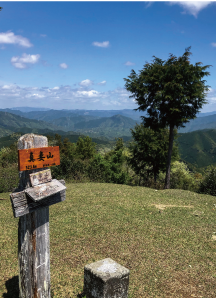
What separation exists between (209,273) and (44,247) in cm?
604

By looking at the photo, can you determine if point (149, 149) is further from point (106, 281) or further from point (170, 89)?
point (106, 281)

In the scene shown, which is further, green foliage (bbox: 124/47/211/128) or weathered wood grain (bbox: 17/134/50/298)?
green foliage (bbox: 124/47/211/128)

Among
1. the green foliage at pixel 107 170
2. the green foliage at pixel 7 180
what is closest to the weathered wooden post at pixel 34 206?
the green foliage at pixel 7 180

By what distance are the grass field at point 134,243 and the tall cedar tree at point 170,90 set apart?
8.55 m

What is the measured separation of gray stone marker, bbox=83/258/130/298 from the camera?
15.9 feet

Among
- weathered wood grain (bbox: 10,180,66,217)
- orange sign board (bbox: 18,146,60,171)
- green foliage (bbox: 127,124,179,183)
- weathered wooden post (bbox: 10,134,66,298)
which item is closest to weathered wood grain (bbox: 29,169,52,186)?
weathered wooden post (bbox: 10,134,66,298)

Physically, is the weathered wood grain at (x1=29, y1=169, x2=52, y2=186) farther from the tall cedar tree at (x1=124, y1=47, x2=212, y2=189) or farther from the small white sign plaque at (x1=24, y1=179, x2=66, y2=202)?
the tall cedar tree at (x1=124, y1=47, x2=212, y2=189)

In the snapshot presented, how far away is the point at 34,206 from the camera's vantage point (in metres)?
4.11

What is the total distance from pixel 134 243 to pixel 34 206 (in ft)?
21.3

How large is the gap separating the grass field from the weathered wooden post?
6.46 ft

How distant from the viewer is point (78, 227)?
425 inches

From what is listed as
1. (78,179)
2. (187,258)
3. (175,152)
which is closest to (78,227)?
(187,258)

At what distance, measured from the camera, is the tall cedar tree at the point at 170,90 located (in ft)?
62.1

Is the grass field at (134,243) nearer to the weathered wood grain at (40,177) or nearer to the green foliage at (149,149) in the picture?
the weathered wood grain at (40,177)
